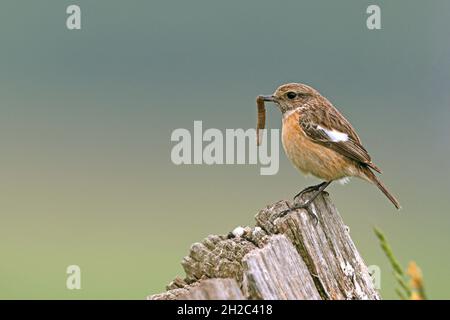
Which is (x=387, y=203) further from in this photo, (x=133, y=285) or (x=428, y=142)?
(x=133, y=285)

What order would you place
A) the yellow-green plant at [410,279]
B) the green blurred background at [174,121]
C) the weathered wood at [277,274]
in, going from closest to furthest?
1. the yellow-green plant at [410,279]
2. the weathered wood at [277,274]
3. the green blurred background at [174,121]

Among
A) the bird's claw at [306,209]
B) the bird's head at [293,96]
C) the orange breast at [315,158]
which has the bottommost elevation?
the bird's claw at [306,209]

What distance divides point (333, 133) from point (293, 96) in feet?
2.31

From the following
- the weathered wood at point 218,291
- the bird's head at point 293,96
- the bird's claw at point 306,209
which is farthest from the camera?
the bird's head at point 293,96

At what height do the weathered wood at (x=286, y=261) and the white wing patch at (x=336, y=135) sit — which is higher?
the white wing patch at (x=336, y=135)

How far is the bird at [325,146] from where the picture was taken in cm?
753

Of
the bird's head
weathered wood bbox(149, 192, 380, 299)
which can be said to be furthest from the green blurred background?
weathered wood bbox(149, 192, 380, 299)

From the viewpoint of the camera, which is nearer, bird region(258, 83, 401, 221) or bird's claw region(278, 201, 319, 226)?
bird's claw region(278, 201, 319, 226)

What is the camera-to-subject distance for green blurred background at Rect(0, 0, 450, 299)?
1522cm

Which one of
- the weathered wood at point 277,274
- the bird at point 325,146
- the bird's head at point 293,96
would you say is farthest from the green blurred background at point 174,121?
the weathered wood at point 277,274

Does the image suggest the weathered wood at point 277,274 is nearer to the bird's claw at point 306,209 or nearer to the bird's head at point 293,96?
the bird's claw at point 306,209

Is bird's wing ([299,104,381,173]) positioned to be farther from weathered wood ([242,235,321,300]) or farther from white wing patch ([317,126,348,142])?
weathered wood ([242,235,321,300])
